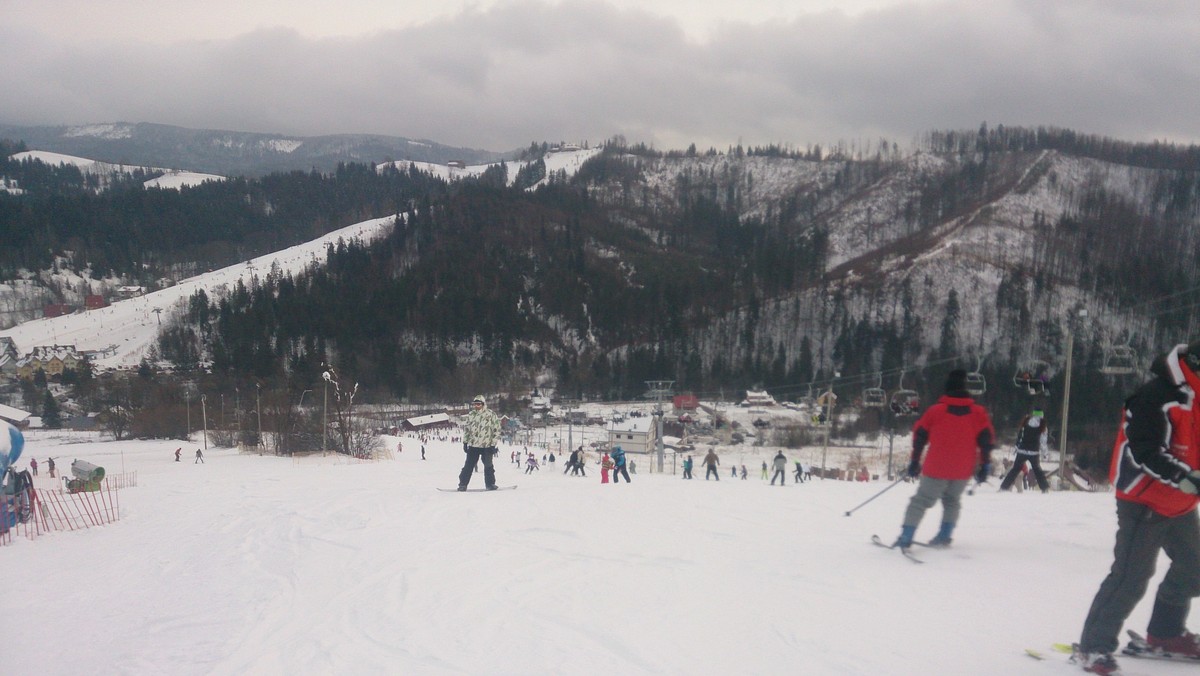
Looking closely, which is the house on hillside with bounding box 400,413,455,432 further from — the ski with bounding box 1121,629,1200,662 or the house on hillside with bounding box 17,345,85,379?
the ski with bounding box 1121,629,1200,662

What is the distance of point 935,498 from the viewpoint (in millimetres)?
5941

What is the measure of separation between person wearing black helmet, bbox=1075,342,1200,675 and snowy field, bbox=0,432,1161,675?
192mm

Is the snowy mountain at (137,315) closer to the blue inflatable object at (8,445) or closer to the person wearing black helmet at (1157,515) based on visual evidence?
the blue inflatable object at (8,445)

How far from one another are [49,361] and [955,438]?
127 metres

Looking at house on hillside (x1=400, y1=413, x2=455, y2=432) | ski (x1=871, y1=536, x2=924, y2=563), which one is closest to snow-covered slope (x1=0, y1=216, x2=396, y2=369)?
house on hillside (x1=400, y1=413, x2=455, y2=432)

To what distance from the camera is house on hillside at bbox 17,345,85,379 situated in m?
95.8

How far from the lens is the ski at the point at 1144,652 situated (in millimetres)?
3611

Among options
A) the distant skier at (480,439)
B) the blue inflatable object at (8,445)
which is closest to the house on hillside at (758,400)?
the distant skier at (480,439)

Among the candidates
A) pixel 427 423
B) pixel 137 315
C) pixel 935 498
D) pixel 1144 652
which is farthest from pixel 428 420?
pixel 137 315

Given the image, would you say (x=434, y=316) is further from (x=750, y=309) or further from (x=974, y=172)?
(x=974, y=172)

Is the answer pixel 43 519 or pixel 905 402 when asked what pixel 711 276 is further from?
pixel 43 519

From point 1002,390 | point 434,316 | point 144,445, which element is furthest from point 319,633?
point 434,316

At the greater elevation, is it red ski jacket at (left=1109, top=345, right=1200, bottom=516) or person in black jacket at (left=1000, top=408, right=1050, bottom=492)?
red ski jacket at (left=1109, top=345, right=1200, bottom=516)

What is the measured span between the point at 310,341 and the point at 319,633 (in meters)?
118
